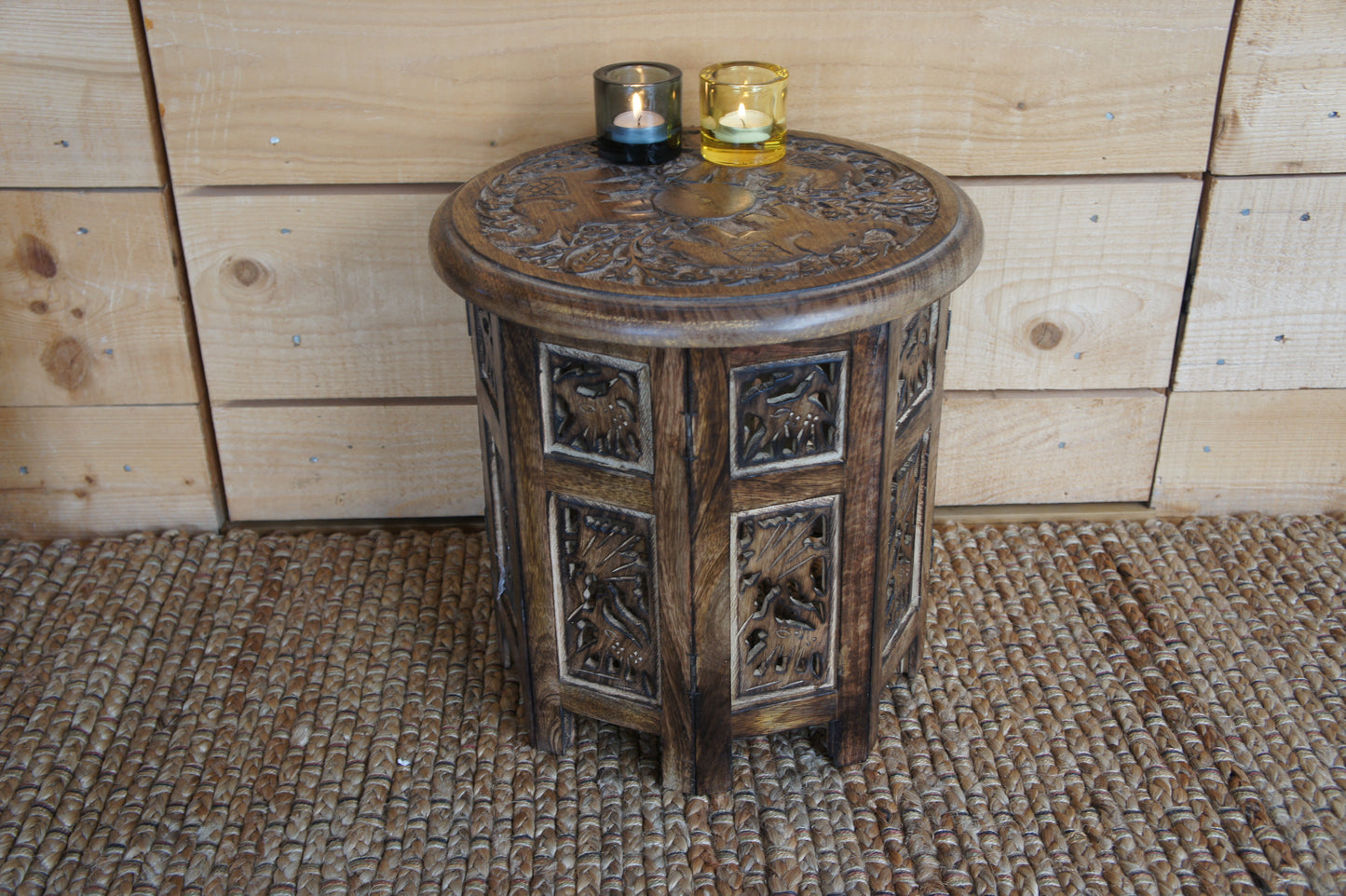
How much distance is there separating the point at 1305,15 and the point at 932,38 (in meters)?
0.45

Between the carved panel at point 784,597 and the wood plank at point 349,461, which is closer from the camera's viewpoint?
the carved panel at point 784,597

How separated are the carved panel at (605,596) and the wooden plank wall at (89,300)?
729 millimetres

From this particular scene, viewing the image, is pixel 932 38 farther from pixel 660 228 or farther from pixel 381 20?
pixel 381 20

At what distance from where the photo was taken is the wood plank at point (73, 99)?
1.39 m

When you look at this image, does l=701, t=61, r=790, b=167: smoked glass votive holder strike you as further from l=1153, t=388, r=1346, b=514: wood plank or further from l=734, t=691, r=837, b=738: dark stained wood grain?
l=1153, t=388, r=1346, b=514: wood plank

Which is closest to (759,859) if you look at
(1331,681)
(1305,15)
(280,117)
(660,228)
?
(660,228)

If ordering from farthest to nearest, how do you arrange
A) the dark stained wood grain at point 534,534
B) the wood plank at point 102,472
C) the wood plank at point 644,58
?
1. the wood plank at point 102,472
2. the wood plank at point 644,58
3. the dark stained wood grain at point 534,534

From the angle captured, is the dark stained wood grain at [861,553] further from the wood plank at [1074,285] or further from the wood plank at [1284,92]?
the wood plank at [1284,92]

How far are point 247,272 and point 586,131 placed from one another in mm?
492

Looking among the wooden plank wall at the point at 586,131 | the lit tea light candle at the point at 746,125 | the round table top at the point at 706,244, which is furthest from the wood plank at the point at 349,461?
the lit tea light candle at the point at 746,125

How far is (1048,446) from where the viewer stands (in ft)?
5.46

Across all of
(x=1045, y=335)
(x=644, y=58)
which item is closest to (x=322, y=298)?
(x=644, y=58)

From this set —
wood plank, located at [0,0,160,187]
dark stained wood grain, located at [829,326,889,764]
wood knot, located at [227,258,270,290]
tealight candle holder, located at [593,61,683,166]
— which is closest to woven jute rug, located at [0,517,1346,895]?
dark stained wood grain, located at [829,326,889,764]

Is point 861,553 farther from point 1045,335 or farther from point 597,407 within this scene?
point 1045,335
